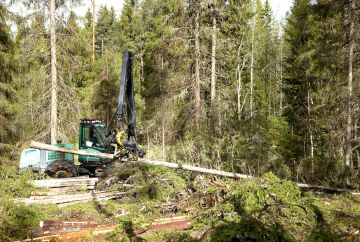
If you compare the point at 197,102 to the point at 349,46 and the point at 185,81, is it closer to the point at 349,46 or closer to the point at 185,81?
the point at 185,81

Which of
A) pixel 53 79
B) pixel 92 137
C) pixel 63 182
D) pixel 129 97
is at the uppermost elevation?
pixel 53 79

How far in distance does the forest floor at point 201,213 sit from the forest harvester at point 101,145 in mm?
1639

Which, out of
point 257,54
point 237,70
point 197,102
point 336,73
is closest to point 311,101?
point 336,73

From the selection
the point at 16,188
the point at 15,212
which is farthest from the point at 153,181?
the point at 15,212

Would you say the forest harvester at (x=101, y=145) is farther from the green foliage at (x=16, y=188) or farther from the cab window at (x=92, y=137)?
the green foliage at (x=16, y=188)

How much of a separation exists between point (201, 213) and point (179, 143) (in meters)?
10.00

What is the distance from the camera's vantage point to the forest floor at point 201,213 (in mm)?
8023

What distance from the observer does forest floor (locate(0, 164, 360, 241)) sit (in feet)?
26.3

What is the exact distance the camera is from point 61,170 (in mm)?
14695

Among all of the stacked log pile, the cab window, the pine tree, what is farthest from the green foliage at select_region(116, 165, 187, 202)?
the pine tree

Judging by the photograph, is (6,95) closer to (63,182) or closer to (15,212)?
(63,182)

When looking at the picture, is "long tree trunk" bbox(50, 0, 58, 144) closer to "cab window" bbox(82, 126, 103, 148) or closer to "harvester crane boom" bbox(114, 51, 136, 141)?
"cab window" bbox(82, 126, 103, 148)

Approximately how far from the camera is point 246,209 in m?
9.34

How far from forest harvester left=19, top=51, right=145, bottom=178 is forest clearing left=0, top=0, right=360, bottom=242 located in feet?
0.17
